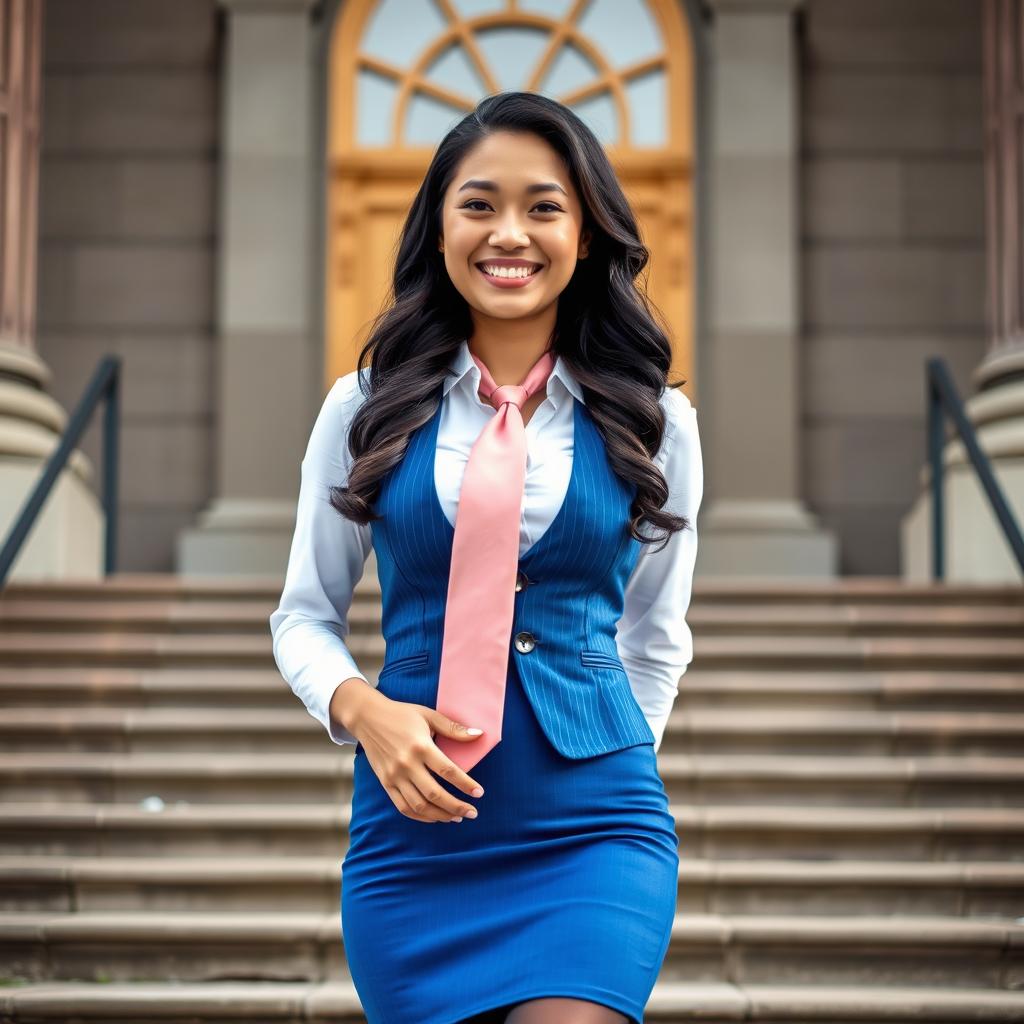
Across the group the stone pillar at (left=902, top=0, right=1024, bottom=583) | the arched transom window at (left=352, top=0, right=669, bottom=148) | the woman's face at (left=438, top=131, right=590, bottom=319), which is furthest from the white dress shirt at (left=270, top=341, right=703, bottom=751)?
the arched transom window at (left=352, top=0, right=669, bottom=148)

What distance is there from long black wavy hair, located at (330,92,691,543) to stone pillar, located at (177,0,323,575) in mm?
8038

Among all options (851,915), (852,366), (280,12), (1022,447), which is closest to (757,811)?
(851,915)

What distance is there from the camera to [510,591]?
220 cm

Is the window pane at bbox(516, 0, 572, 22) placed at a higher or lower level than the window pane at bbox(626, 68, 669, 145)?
higher

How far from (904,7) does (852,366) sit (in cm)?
255

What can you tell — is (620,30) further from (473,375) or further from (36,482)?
(473,375)

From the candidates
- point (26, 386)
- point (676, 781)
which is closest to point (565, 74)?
point (26, 386)

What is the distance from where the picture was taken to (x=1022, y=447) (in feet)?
27.3

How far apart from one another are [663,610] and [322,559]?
1.86 ft

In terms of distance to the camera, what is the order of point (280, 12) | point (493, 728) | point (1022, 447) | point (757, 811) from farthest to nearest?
point (280, 12)
point (1022, 447)
point (757, 811)
point (493, 728)

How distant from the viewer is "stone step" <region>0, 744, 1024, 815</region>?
6.01m

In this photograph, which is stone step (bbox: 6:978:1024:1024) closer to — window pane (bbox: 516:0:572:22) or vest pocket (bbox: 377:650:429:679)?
vest pocket (bbox: 377:650:429:679)

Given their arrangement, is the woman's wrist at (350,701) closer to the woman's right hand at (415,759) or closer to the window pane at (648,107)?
the woman's right hand at (415,759)

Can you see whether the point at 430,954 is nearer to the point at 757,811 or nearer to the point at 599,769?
the point at 599,769
